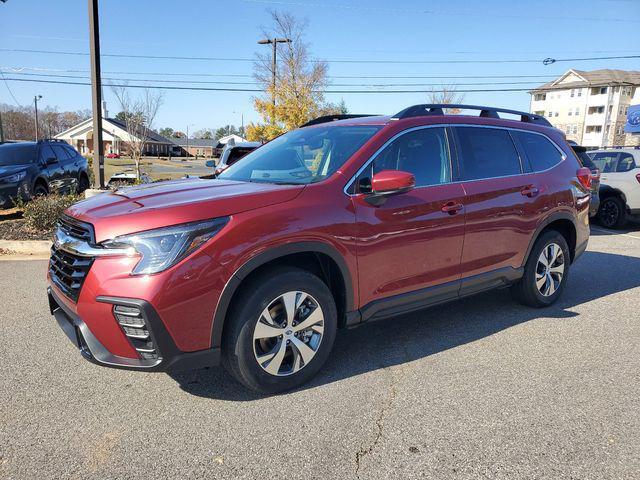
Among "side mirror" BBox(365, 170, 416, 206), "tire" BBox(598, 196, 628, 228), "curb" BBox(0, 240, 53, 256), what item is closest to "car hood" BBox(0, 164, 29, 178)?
"curb" BBox(0, 240, 53, 256)

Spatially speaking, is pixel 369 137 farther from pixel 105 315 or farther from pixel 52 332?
pixel 52 332

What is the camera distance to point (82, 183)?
1329cm

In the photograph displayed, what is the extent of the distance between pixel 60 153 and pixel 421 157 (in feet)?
36.6

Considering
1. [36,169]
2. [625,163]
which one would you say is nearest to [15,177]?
[36,169]

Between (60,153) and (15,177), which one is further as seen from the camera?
(60,153)

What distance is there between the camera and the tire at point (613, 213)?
10453 mm

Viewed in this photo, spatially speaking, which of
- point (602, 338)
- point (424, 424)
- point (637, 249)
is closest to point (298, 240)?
point (424, 424)

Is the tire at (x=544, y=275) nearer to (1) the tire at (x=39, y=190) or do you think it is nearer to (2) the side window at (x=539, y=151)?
(2) the side window at (x=539, y=151)

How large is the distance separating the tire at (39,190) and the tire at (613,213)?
1255cm

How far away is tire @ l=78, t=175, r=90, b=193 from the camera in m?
13.1

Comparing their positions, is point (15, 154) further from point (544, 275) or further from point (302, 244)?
point (544, 275)

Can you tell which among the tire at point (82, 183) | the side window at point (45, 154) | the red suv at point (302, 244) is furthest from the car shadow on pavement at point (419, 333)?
the tire at point (82, 183)

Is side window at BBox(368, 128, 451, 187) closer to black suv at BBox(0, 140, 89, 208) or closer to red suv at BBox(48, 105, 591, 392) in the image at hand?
red suv at BBox(48, 105, 591, 392)

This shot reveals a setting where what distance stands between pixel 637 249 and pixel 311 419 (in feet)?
26.5
